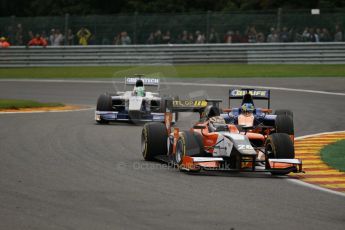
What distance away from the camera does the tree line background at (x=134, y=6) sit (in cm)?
5303

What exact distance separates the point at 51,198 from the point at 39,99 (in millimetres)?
18843

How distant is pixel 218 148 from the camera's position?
1387cm

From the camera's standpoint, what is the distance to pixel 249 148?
1328 centimetres

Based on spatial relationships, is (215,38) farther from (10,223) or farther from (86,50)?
(10,223)

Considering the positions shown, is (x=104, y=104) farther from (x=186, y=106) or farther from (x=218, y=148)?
(x=218, y=148)

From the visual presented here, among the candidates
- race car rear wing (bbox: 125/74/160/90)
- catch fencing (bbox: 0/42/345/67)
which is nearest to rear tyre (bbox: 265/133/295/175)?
race car rear wing (bbox: 125/74/160/90)

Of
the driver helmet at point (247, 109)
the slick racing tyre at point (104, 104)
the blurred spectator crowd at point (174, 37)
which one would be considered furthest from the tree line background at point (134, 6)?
the driver helmet at point (247, 109)

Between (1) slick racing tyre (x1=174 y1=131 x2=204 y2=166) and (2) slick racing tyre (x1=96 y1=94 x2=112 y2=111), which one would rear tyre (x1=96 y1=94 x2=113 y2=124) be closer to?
(2) slick racing tyre (x1=96 y1=94 x2=112 y2=111)

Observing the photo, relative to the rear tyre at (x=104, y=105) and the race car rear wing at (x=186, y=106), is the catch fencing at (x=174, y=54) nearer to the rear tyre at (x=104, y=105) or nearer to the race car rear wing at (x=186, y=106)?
the rear tyre at (x=104, y=105)

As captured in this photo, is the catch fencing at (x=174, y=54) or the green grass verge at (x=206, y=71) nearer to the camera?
the green grass verge at (x=206, y=71)

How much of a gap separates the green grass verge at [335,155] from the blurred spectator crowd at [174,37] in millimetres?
21170

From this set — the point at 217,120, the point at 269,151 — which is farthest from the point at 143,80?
the point at 269,151

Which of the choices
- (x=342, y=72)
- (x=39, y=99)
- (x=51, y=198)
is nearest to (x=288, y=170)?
(x=51, y=198)

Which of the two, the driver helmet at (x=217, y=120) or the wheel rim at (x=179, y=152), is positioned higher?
the driver helmet at (x=217, y=120)
